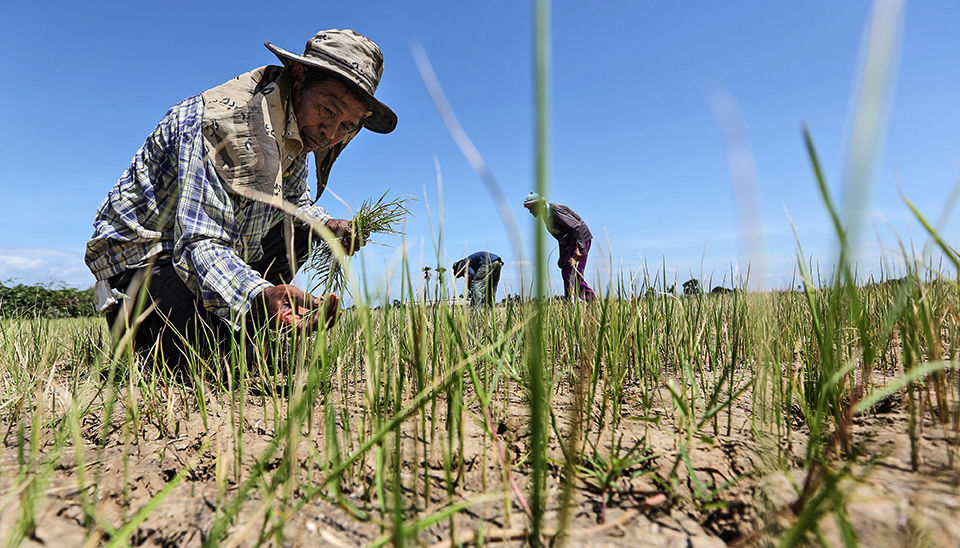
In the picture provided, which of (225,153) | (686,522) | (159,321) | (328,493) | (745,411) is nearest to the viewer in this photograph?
(686,522)

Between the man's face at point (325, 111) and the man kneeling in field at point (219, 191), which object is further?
→ the man's face at point (325, 111)

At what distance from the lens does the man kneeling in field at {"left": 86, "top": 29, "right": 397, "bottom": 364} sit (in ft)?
5.64

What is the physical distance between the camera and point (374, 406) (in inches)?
31.6

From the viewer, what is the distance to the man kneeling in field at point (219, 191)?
1.72 metres

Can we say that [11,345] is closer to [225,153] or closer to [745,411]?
[225,153]

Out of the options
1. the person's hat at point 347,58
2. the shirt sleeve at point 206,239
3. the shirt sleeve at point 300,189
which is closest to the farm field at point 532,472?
the shirt sleeve at point 206,239

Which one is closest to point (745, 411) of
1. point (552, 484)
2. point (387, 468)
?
point (552, 484)

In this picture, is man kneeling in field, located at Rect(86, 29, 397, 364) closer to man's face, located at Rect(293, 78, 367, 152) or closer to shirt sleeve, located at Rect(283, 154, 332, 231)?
man's face, located at Rect(293, 78, 367, 152)

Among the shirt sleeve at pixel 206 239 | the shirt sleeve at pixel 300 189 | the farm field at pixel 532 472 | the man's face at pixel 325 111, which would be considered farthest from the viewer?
the shirt sleeve at pixel 300 189

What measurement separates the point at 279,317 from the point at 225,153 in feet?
2.70

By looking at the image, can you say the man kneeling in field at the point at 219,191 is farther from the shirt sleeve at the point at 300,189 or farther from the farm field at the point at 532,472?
the farm field at the point at 532,472

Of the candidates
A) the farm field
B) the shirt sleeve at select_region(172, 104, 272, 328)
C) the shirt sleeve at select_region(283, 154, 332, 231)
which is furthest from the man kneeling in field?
the farm field

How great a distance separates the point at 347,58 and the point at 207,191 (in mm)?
817

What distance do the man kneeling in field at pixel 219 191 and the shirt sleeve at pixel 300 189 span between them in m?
0.17
